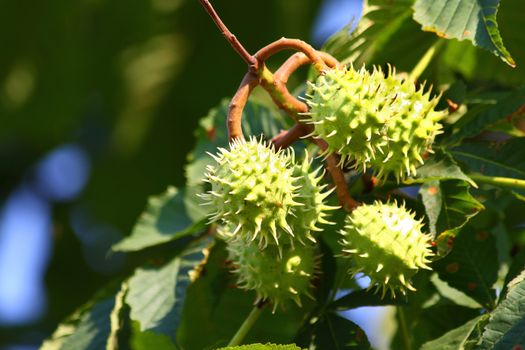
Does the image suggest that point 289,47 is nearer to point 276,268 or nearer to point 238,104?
point 238,104

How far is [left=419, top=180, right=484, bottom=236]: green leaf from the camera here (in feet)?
6.42

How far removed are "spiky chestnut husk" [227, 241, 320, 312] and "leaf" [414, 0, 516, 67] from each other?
0.60 metres

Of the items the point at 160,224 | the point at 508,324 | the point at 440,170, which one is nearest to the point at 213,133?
the point at 160,224

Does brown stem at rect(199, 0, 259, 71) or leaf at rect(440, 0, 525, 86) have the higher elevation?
brown stem at rect(199, 0, 259, 71)

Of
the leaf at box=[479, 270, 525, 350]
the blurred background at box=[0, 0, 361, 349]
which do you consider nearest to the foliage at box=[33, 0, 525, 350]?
the leaf at box=[479, 270, 525, 350]

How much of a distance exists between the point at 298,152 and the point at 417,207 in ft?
1.30

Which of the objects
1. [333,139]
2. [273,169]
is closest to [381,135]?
[333,139]

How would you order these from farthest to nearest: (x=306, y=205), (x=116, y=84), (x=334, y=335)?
(x=116, y=84), (x=334, y=335), (x=306, y=205)

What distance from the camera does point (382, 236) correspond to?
1832mm

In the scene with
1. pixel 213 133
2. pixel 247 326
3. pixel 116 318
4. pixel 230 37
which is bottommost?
pixel 247 326

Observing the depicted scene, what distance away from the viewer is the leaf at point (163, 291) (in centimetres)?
221

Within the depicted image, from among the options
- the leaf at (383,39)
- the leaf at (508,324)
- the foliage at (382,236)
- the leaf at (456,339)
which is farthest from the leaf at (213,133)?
the leaf at (508,324)

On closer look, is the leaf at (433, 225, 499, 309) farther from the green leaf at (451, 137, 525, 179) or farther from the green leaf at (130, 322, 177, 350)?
the green leaf at (130, 322, 177, 350)

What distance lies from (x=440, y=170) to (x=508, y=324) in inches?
16.4
